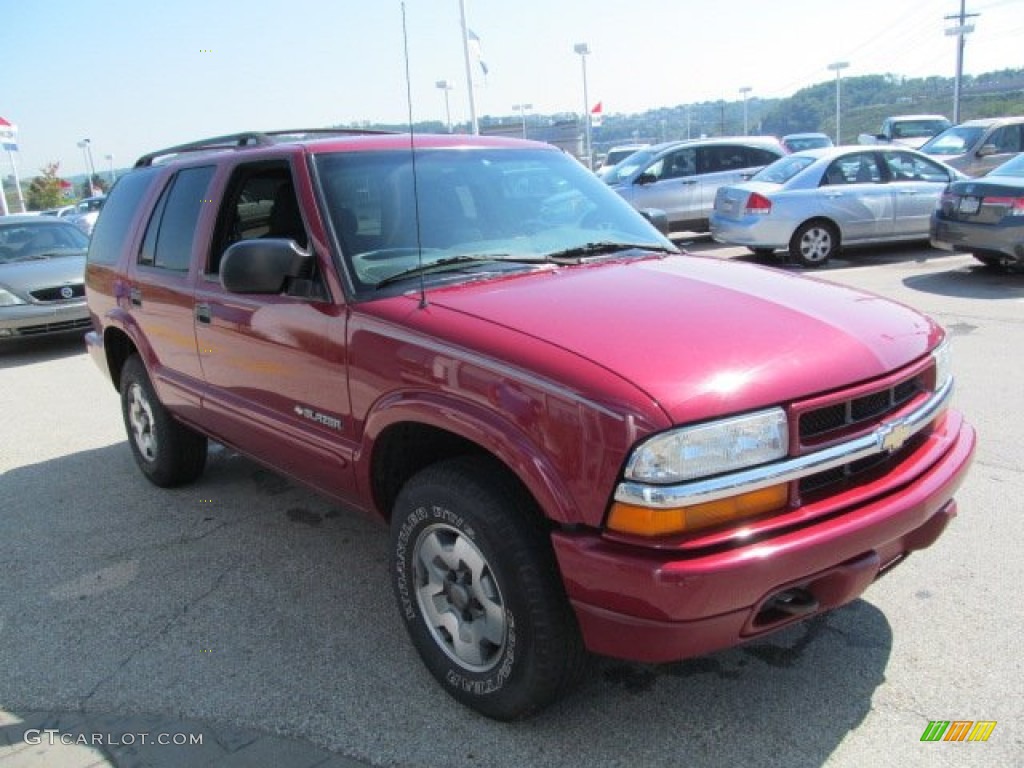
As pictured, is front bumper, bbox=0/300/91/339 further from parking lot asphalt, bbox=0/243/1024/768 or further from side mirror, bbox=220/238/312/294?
side mirror, bbox=220/238/312/294

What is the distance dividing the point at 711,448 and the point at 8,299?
9798 mm

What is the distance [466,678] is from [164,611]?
1576 millimetres

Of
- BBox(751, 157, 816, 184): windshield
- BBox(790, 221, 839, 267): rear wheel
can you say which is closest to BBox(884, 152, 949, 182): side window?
BBox(751, 157, 816, 184): windshield

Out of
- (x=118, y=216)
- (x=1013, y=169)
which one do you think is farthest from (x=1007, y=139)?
(x=118, y=216)

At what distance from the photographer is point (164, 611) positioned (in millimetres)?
3564

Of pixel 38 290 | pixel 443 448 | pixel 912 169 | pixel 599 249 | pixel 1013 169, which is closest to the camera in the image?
pixel 443 448

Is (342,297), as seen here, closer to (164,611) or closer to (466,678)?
(466,678)

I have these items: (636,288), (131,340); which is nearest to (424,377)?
(636,288)

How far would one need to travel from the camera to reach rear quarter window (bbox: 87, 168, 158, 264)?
484 centimetres

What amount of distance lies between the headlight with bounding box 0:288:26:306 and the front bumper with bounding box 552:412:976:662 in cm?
942

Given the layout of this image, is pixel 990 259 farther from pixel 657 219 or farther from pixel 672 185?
pixel 657 219

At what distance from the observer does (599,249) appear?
11.5ft

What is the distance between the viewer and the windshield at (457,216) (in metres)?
3.15

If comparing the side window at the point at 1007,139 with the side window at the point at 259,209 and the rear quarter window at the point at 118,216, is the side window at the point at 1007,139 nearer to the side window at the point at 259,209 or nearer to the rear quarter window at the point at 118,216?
the rear quarter window at the point at 118,216
